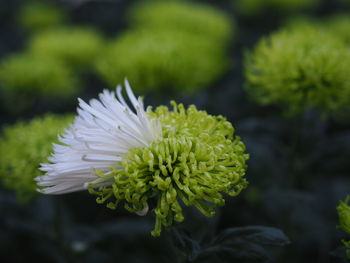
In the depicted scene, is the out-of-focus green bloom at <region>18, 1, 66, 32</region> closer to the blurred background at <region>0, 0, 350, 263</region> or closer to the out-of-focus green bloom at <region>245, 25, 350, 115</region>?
the blurred background at <region>0, 0, 350, 263</region>

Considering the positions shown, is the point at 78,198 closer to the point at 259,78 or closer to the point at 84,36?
the point at 259,78

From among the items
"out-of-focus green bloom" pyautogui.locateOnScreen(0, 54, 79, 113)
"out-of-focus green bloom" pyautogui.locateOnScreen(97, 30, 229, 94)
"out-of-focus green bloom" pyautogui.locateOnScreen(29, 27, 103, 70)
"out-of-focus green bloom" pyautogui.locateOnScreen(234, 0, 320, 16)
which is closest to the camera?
"out-of-focus green bloom" pyautogui.locateOnScreen(97, 30, 229, 94)

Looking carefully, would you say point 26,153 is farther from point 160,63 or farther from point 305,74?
point 305,74

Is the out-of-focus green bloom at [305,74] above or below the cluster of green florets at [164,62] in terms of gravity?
below

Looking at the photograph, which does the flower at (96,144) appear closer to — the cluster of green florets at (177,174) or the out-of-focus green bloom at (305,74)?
Answer: the cluster of green florets at (177,174)

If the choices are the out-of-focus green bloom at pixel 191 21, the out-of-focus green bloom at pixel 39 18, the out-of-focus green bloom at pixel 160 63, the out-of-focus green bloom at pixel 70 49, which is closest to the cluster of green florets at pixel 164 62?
the out-of-focus green bloom at pixel 160 63

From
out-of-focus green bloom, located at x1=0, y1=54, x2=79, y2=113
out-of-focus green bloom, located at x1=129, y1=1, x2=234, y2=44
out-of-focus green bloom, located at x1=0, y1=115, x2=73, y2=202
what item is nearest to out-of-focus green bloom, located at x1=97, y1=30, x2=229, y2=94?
out-of-focus green bloom, located at x1=0, y1=54, x2=79, y2=113
